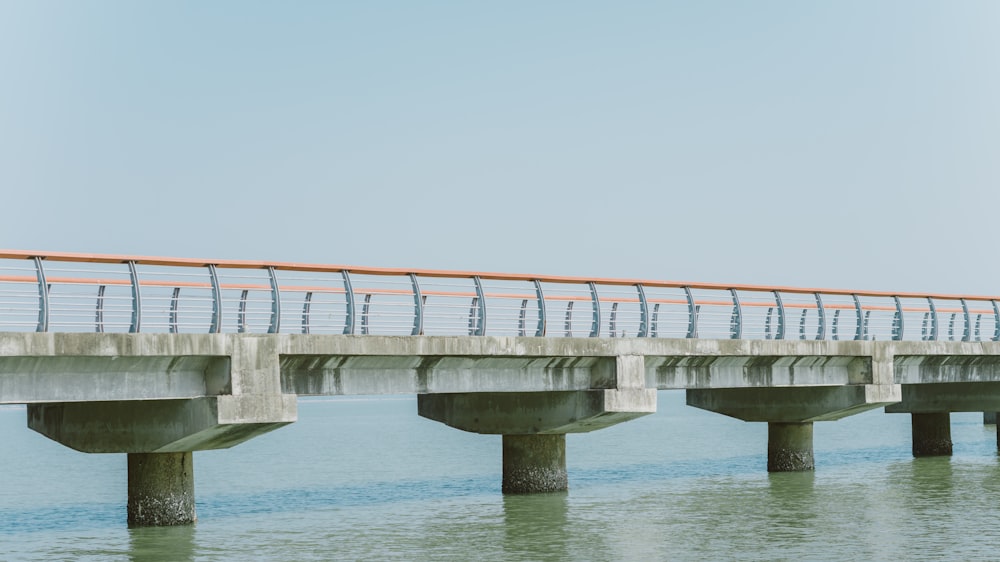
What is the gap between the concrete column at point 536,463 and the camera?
33188mm

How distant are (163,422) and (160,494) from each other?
257 cm

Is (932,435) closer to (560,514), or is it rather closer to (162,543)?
(560,514)

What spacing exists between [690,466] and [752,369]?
49.1 feet

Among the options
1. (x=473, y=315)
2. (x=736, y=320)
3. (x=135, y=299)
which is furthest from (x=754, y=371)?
(x=135, y=299)

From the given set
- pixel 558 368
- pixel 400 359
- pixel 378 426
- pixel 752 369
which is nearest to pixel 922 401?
pixel 752 369

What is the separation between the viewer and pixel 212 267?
23906 millimetres

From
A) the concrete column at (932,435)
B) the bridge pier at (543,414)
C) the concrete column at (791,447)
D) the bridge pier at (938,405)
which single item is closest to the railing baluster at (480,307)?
the bridge pier at (543,414)

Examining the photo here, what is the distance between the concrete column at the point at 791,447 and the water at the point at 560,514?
1.82 ft

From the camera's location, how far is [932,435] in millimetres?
47531

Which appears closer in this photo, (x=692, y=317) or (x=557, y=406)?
(x=557, y=406)

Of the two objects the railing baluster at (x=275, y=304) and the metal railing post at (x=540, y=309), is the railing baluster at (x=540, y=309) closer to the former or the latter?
the metal railing post at (x=540, y=309)

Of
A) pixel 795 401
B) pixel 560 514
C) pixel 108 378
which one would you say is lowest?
pixel 560 514

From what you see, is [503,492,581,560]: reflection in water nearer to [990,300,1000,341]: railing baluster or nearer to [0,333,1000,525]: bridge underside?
[0,333,1000,525]: bridge underside

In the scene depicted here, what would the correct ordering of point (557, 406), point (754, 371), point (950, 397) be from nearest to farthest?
point (557, 406), point (754, 371), point (950, 397)
